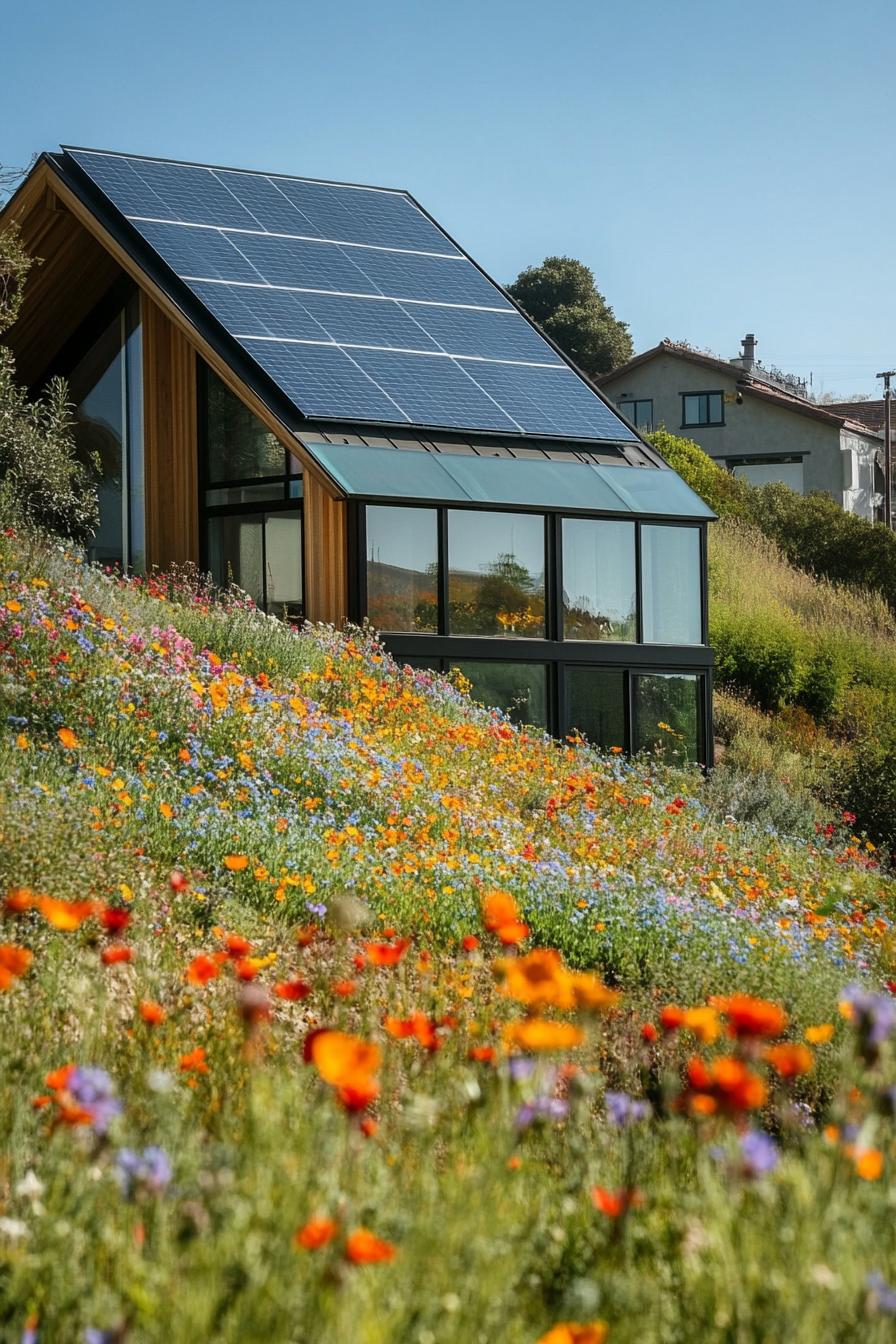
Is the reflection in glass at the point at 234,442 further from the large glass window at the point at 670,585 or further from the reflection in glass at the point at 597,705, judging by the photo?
the large glass window at the point at 670,585

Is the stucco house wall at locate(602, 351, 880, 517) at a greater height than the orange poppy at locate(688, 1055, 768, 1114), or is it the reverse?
the stucco house wall at locate(602, 351, 880, 517)

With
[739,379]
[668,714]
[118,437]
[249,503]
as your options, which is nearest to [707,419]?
[739,379]

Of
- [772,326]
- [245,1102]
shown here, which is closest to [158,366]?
[245,1102]

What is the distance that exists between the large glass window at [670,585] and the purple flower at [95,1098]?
1448 cm

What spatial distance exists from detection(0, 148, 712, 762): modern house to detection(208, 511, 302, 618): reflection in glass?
31mm

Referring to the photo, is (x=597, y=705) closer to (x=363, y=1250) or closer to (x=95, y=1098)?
(x=95, y=1098)

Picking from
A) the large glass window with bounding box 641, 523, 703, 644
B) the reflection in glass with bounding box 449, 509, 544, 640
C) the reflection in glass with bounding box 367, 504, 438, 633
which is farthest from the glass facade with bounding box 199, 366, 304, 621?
the large glass window with bounding box 641, 523, 703, 644

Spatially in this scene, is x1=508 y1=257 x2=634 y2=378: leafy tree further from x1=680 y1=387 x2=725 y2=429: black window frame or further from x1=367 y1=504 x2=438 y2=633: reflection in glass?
x1=367 y1=504 x2=438 y2=633: reflection in glass

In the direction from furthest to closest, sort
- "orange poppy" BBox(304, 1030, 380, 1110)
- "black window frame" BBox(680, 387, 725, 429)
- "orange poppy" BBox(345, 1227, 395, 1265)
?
"black window frame" BBox(680, 387, 725, 429) < "orange poppy" BBox(304, 1030, 380, 1110) < "orange poppy" BBox(345, 1227, 395, 1265)

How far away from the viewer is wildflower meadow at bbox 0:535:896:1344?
241cm

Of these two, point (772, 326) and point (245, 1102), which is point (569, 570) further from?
point (772, 326)

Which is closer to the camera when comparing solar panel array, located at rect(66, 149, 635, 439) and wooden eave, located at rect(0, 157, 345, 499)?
wooden eave, located at rect(0, 157, 345, 499)

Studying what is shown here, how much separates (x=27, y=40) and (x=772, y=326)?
4223 centimetres

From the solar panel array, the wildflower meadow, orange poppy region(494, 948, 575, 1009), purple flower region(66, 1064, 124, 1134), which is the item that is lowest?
the wildflower meadow
